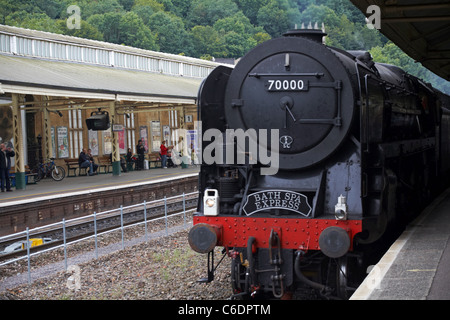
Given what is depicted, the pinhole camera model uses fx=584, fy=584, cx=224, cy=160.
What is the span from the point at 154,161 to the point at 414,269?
929 inches

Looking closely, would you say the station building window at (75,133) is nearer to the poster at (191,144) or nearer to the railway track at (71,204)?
the railway track at (71,204)

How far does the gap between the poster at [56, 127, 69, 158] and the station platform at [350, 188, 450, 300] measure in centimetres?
1897

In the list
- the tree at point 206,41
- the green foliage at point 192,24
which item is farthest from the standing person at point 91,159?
the tree at point 206,41

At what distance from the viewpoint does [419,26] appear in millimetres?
10766

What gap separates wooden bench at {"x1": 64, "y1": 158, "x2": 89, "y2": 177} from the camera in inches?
955

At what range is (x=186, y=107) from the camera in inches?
1144

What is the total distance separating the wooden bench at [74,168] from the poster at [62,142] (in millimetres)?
313

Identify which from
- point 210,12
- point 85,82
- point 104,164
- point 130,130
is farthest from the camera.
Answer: point 210,12

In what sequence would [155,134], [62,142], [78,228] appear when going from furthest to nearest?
[155,134], [62,142], [78,228]

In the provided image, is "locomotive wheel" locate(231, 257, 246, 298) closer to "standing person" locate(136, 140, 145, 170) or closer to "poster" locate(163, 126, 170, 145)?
"standing person" locate(136, 140, 145, 170)

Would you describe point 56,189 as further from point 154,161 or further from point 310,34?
point 310,34

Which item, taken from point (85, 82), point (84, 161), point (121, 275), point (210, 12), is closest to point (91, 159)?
point (84, 161)
